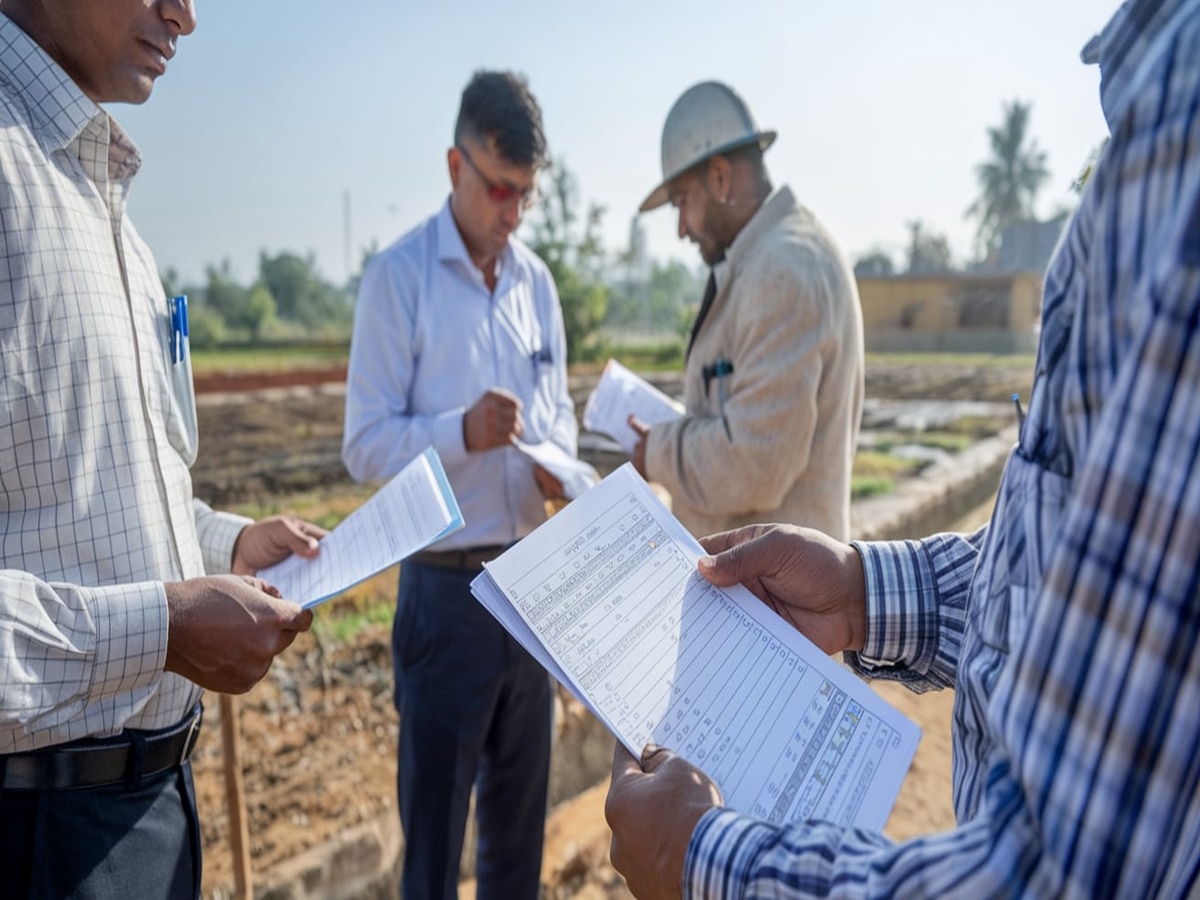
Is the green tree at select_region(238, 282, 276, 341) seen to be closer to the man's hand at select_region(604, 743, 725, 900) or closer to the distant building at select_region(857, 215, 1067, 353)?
the distant building at select_region(857, 215, 1067, 353)

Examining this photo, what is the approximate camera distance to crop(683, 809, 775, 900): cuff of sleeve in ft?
2.76

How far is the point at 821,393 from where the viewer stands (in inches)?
101

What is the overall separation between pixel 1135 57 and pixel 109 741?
5.24 feet

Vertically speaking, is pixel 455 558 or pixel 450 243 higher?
pixel 450 243

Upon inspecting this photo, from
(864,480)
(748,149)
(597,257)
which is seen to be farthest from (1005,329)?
(748,149)

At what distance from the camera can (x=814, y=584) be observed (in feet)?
4.58

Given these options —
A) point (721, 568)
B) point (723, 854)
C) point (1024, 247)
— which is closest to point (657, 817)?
point (723, 854)

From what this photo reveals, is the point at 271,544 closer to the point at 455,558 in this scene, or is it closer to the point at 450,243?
the point at 455,558

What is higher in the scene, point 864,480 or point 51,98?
point 51,98

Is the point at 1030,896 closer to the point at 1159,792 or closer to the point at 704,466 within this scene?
the point at 1159,792

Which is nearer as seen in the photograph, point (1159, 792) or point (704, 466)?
point (1159, 792)

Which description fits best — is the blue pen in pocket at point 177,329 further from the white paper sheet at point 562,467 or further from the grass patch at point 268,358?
the grass patch at point 268,358

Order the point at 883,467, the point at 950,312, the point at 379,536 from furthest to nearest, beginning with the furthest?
the point at 950,312, the point at 883,467, the point at 379,536

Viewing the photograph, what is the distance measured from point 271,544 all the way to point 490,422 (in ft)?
2.64
